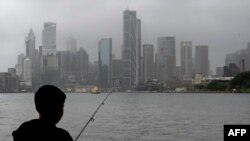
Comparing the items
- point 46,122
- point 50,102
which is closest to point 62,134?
point 46,122

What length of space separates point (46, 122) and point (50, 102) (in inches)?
8.3

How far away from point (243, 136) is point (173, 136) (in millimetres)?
28722

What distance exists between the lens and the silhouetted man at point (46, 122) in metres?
4.70

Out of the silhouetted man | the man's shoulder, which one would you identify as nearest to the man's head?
the silhouetted man

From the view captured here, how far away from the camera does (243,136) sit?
697cm

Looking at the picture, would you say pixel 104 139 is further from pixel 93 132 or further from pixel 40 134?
pixel 40 134

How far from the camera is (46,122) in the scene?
189 inches

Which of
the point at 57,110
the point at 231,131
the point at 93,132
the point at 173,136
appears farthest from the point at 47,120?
the point at 93,132

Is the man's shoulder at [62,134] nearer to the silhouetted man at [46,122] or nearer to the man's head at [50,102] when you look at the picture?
the silhouetted man at [46,122]

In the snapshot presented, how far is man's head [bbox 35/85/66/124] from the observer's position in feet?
15.8

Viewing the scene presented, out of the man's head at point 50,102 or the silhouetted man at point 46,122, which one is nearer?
the silhouetted man at point 46,122

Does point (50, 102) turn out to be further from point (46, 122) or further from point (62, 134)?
point (62, 134)

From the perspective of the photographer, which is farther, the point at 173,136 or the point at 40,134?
the point at 173,136

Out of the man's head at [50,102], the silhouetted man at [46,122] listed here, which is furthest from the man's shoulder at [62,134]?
the man's head at [50,102]
